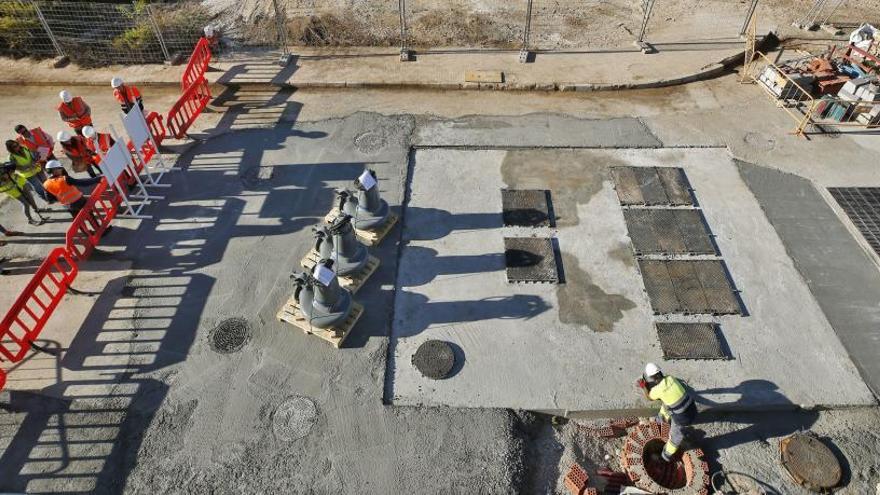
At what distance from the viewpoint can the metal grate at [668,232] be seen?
10289 mm

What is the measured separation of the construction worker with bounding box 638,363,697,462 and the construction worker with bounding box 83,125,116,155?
436 inches

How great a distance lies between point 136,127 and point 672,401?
1168 cm

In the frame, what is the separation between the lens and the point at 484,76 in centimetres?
1484

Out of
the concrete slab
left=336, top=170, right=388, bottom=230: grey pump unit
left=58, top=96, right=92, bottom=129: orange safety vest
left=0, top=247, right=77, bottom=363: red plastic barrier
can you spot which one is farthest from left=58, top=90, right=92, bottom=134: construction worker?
the concrete slab

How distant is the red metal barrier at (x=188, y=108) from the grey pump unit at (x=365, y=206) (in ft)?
18.7

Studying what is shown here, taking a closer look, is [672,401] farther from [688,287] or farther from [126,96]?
[126,96]

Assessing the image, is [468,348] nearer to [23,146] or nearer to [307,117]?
[307,117]

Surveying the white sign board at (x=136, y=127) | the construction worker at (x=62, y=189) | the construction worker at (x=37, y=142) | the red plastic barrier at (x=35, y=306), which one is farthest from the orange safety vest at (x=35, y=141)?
the red plastic barrier at (x=35, y=306)

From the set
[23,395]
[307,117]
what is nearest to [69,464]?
[23,395]

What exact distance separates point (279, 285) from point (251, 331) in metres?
1.07

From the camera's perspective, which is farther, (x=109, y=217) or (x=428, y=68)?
(x=428, y=68)

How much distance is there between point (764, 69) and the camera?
1475 centimetres

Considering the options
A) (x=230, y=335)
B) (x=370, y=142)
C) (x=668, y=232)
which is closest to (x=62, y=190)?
(x=230, y=335)

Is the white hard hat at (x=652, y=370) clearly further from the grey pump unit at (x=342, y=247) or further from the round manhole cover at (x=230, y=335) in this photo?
the round manhole cover at (x=230, y=335)
